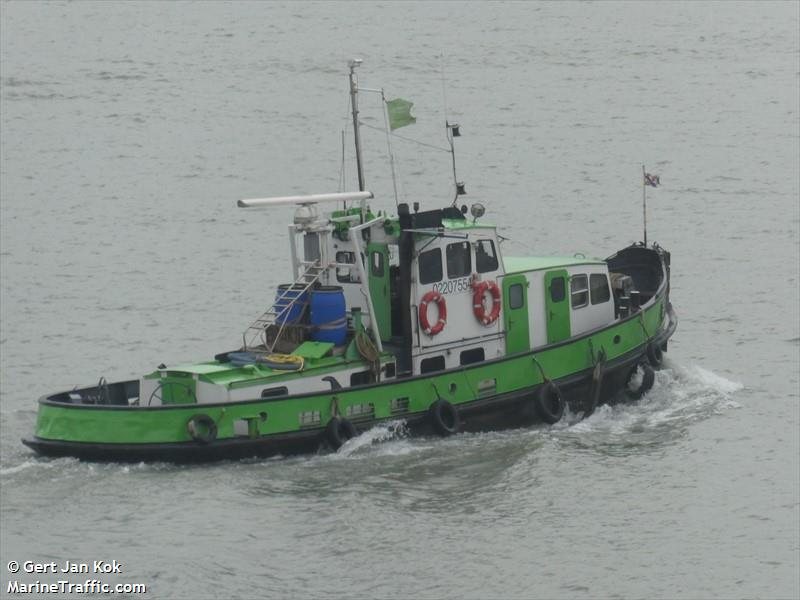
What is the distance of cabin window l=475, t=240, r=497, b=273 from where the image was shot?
2377 centimetres

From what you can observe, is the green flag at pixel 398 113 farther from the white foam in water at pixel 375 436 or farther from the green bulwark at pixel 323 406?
the white foam in water at pixel 375 436

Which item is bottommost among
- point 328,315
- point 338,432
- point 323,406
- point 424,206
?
point 338,432

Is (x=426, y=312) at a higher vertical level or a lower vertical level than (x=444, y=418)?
higher

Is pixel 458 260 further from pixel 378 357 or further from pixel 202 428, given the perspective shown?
pixel 202 428

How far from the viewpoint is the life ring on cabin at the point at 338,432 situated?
72.7ft

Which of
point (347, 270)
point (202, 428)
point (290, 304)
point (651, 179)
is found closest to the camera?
point (202, 428)

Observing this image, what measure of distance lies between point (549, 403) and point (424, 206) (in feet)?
46.8

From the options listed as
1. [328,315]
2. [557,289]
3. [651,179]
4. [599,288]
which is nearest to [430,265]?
[328,315]

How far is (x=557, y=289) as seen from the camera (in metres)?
24.6

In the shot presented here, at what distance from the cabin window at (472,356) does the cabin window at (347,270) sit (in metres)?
1.77

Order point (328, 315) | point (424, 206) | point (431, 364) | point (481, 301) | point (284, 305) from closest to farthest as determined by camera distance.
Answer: point (328, 315) → point (284, 305) → point (431, 364) → point (481, 301) → point (424, 206)

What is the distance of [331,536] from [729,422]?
7379 mm

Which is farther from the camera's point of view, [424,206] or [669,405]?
[424,206]

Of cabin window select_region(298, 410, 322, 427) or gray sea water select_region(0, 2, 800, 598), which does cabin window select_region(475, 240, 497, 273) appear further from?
cabin window select_region(298, 410, 322, 427)
